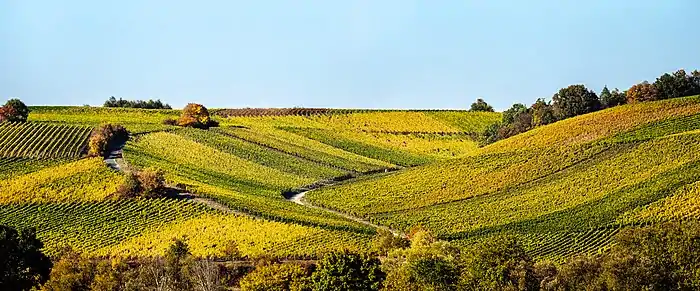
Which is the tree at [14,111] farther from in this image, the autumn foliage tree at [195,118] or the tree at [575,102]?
the tree at [575,102]

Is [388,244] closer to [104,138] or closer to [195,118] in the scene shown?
[104,138]


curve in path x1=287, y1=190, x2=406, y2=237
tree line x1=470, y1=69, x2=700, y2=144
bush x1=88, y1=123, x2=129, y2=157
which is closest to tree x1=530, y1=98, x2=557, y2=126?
tree line x1=470, y1=69, x2=700, y2=144

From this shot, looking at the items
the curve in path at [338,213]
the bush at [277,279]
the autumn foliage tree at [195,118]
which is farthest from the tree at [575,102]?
the bush at [277,279]

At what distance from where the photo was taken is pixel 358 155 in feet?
522

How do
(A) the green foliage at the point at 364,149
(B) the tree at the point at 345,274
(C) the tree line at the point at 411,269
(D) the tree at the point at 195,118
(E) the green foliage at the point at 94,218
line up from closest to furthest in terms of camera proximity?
1. (C) the tree line at the point at 411,269
2. (B) the tree at the point at 345,274
3. (E) the green foliage at the point at 94,218
4. (A) the green foliage at the point at 364,149
5. (D) the tree at the point at 195,118

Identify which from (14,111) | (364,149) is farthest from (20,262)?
(364,149)

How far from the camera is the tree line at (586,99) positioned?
146 m

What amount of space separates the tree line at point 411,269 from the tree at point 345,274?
66 millimetres

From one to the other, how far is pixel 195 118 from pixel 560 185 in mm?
79354

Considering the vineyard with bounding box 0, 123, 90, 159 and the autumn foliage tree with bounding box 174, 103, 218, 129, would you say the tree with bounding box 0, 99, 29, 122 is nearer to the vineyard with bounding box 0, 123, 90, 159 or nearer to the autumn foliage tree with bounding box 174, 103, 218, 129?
the vineyard with bounding box 0, 123, 90, 159

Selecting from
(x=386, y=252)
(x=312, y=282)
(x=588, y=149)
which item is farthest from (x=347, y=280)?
(x=588, y=149)

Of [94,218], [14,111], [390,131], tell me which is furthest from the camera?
[390,131]

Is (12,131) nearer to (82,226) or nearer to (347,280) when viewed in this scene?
(82,226)

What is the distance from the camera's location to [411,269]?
6531cm
